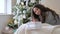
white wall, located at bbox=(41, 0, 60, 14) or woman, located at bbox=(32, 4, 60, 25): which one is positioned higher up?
white wall, located at bbox=(41, 0, 60, 14)

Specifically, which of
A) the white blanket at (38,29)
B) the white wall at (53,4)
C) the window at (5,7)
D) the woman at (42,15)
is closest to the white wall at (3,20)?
the window at (5,7)

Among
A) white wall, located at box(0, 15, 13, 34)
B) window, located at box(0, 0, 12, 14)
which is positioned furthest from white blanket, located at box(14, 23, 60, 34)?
window, located at box(0, 0, 12, 14)

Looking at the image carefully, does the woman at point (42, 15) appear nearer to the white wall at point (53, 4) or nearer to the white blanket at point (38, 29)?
the white blanket at point (38, 29)

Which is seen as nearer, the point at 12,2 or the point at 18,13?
the point at 18,13

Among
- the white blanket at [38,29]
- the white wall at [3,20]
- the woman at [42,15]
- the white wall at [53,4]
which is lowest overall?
the white wall at [3,20]

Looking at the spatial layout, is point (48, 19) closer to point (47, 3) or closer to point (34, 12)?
point (34, 12)

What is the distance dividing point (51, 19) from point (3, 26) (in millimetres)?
2070

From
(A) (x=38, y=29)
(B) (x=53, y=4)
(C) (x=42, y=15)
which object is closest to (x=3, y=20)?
(B) (x=53, y=4)

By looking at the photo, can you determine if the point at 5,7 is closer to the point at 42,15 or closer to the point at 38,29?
the point at 42,15

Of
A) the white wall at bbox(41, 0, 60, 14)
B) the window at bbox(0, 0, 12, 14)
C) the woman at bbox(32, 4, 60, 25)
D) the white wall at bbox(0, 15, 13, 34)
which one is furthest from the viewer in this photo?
the window at bbox(0, 0, 12, 14)

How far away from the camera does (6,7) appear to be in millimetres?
4172

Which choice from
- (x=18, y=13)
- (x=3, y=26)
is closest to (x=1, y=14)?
(x=3, y=26)

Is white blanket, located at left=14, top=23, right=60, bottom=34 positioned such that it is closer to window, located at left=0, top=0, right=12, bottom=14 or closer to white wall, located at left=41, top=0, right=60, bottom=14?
white wall, located at left=41, top=0, right=60, bottom=14

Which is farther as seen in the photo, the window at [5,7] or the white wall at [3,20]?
the window at [5,7]
